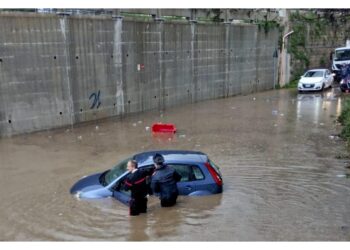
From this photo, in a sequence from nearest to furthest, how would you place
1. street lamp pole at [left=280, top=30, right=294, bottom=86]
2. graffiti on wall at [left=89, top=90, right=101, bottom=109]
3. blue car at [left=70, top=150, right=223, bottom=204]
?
1. blue car at [left=70, top=150, right=223, bottom=204]
2. graffiti on wall at [left=89, top=90, right=101, bottom=109]
3. street lamp pole at [left=280, top=30, right=294, bottom=86]

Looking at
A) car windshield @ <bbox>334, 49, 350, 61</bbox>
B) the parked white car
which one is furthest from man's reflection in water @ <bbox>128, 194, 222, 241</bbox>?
car windshield @ <bbox>334, 49, 350, 61</bbox>

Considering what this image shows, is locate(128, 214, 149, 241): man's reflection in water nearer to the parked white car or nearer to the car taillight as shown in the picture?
the car taillight

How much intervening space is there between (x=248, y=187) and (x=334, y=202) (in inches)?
72.5

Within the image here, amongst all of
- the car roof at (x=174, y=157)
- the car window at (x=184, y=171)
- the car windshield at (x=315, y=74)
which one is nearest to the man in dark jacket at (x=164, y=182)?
the car window at (x=184, y=171)

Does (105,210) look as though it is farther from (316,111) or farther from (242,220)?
(316,111)

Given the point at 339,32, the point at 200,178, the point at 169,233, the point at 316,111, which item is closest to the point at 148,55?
the point at 316,111

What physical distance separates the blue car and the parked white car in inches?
807

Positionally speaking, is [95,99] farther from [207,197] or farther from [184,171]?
[207,197]

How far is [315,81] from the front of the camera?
A: 2719 cm

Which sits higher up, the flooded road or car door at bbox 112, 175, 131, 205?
car door at bbox 112, 175, 131, 205

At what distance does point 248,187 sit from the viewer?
951 cm

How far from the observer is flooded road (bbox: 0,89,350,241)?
701 cm

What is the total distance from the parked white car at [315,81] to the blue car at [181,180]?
20.5 metres

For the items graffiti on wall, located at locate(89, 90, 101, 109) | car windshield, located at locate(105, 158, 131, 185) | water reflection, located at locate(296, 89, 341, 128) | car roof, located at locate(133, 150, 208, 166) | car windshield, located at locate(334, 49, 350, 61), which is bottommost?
water reflection, located at locate(296, 89, 341, 128)
